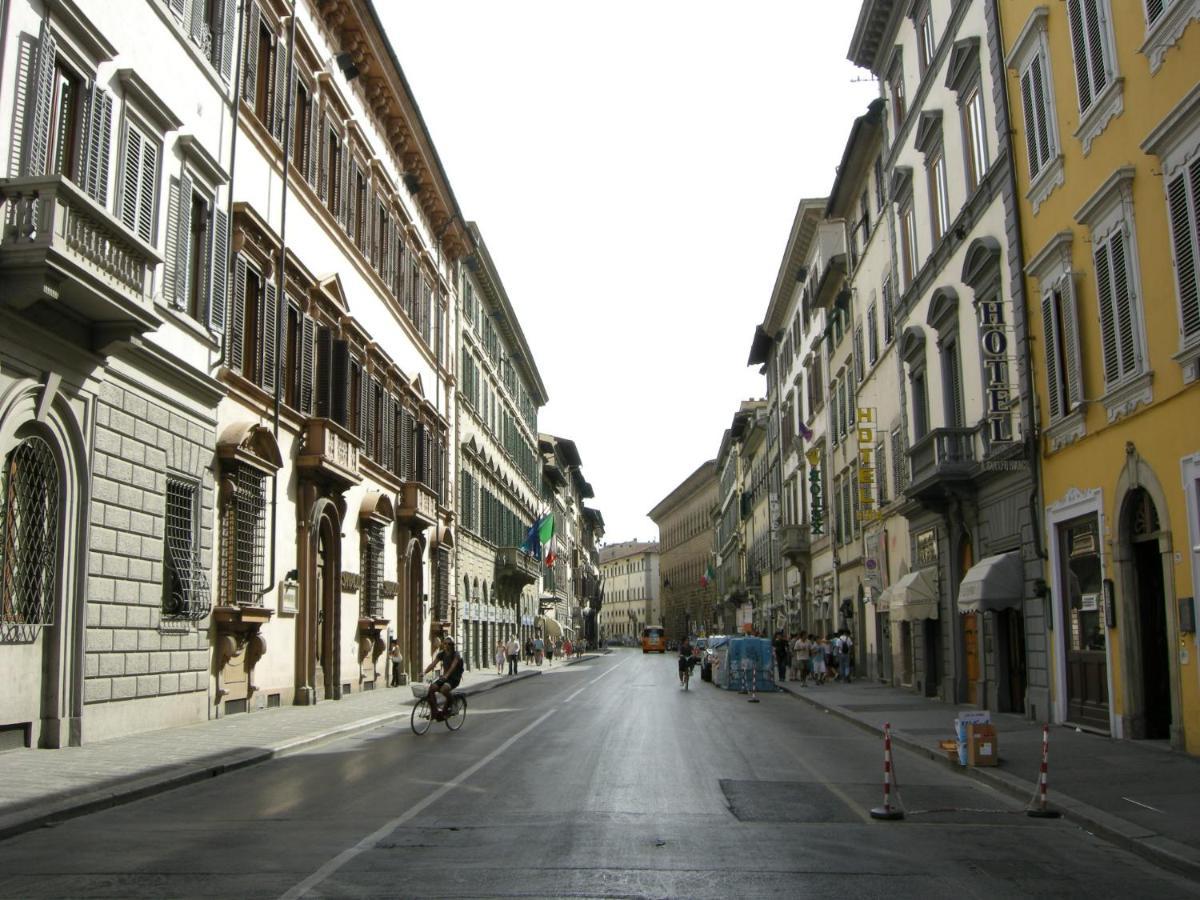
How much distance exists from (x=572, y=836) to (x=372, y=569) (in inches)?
948

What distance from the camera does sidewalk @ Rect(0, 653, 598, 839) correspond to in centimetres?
1116

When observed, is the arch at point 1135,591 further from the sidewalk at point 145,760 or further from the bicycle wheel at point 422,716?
the sidewalk at point 145,760

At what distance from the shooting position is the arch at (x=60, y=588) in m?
15.2

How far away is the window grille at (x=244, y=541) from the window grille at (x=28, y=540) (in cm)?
609

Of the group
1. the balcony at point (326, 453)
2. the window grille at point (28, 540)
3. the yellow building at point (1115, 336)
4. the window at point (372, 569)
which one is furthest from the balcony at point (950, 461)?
the window grille at point (28, 540)

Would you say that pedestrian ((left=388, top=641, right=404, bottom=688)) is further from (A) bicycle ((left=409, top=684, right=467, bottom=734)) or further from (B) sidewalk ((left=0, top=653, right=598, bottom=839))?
(A) bicycle ((left=409, top=684, right=467, bottom=734))

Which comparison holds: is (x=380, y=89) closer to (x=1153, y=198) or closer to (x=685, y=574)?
(x=1153, y=198)

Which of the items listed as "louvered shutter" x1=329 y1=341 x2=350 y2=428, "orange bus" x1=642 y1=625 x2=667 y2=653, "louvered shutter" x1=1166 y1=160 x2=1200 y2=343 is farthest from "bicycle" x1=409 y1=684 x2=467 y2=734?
"orange bus" x1=642 y1=625 x2=667 y2=653

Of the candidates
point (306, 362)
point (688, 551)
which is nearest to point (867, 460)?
point (306, 362)

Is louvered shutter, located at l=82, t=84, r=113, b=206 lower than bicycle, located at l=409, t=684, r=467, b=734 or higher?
higher

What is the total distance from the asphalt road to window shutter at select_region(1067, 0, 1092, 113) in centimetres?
989

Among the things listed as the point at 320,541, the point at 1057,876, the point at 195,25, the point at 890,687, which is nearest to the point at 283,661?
the point at 320,541

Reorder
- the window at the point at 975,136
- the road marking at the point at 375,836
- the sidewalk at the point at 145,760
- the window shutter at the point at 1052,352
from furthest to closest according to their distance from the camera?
the window at the point at 975,136 → the window shutter at the point at 1052,352 → the sidewalk at the point at 145,760 → the road marking at the point at 375,836

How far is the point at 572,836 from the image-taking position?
970 centimetres
